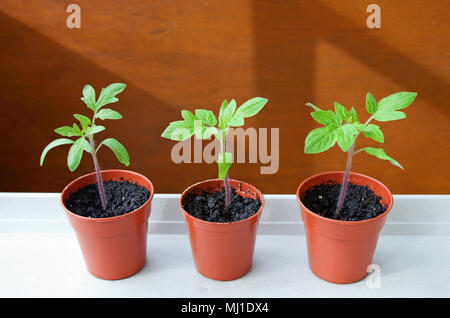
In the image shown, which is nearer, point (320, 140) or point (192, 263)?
point (320, 140)

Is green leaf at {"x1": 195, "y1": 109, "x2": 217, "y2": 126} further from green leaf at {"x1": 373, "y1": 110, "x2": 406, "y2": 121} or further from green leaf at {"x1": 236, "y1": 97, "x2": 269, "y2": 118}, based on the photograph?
green leaf at {"x1": 373, "y1": 110, "x2": 406, "y2": 121}

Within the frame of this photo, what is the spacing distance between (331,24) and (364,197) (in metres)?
0.48

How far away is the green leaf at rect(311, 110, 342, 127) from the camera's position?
3.24 feet

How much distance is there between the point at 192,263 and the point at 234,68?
1.85 feet

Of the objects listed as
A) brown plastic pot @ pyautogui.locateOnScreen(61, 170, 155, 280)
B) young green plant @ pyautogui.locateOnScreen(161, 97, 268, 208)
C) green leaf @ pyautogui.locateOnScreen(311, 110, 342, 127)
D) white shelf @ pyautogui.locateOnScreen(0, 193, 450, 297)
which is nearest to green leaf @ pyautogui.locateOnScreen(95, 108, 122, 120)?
young green plant @ pyautogui.locateOnScreen(161, 97, 268, 208)

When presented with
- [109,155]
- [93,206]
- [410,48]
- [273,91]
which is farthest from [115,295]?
[410,48]

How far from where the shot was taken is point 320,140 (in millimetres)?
957

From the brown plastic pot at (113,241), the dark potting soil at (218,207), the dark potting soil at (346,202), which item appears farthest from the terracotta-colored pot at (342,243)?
the brown plastic pot at (113,241)

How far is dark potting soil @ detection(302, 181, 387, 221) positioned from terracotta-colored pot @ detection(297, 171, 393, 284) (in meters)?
0.02

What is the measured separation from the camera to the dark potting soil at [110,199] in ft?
3.70

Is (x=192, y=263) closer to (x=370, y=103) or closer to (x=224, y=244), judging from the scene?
(x=224, y=244)

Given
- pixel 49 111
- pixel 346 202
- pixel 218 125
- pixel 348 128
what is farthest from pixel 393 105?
pixel 49 111

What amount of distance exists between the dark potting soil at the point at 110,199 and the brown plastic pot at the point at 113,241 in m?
0.02

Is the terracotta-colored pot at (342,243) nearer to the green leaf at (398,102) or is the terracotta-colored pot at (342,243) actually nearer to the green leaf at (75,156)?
the green leaf at (398,102)
